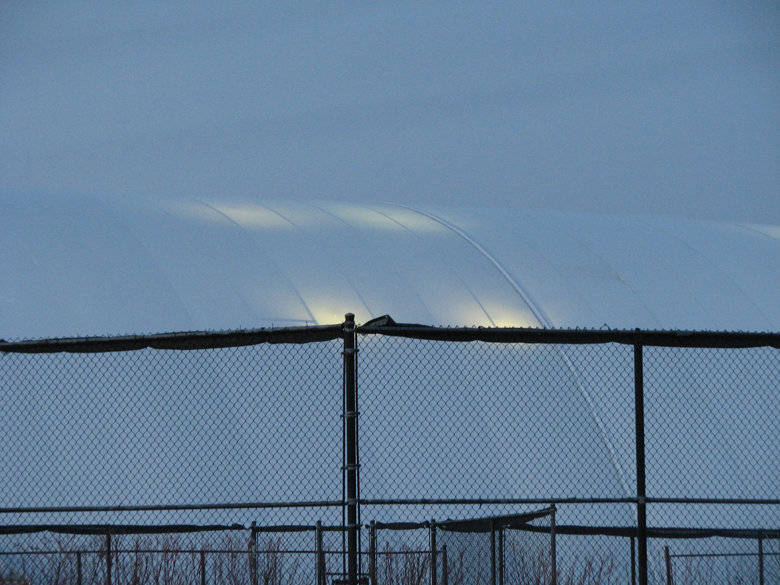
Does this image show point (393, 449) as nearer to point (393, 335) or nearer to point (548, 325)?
point (548, 325)

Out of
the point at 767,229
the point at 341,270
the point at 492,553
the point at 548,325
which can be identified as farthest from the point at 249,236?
the point at 767,229

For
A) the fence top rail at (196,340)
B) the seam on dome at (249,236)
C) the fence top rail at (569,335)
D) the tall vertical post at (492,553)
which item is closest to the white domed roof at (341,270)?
the seam on dome at (249,236)

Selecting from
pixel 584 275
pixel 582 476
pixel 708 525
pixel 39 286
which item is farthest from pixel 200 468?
pixel 584 275

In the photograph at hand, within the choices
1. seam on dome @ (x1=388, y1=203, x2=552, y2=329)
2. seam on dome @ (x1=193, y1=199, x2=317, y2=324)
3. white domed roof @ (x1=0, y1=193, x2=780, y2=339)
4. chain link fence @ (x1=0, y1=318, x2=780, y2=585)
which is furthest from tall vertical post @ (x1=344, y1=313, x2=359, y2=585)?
seam on dome @ (x1=388, y1=203, x2=552, y2=329)

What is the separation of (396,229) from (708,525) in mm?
7549

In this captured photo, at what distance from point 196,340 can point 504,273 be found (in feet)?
31.5

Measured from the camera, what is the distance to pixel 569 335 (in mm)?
6238

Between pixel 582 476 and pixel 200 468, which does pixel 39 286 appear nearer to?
pixel 200 468

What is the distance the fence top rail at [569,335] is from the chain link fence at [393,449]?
191 centimetres

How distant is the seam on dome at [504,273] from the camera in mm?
14234

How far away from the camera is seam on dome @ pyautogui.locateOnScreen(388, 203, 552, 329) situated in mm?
14234

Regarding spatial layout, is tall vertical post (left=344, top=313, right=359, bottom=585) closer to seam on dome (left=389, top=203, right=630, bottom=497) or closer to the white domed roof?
the white domed roof

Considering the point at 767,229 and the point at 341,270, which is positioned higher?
the point at 767,229

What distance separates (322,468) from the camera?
1021cm
